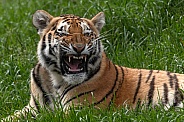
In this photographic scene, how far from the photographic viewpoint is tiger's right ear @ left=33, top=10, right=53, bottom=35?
5.36m

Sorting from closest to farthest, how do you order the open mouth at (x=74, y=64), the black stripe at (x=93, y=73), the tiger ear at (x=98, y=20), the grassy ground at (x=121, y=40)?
the open mouth at (x=74, y=64) → the black stripe at (x=93, y=73) → the tiger ear at (x=98, y=20) → the grassy ground at (x=121, y=40)

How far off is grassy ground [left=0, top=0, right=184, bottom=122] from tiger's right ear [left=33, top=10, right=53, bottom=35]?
2.39 feet

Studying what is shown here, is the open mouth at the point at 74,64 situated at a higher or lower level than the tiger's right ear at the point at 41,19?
lower

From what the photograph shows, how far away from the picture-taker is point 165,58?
607 cm

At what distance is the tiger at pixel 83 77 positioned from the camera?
5031mm

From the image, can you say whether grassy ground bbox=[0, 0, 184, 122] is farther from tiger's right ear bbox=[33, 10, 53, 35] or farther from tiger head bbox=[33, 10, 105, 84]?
tiger's right ear bbox=[33, 10, 53, 35]

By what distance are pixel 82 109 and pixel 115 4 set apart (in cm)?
289

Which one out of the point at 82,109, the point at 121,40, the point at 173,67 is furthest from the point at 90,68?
the point at 121,40

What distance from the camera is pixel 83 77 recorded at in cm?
507

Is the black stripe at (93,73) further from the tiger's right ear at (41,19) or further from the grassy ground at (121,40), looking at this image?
the grassy ground at (121,40)

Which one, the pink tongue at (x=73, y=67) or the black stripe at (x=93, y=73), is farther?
the black stripe at (x=93, y=73)

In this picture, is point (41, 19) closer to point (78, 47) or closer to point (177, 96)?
point (78, 47)

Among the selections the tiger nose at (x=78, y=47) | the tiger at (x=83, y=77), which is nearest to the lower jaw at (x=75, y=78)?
the tiger at (x=83, y=77)

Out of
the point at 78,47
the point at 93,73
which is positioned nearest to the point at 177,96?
the point at 93,73
